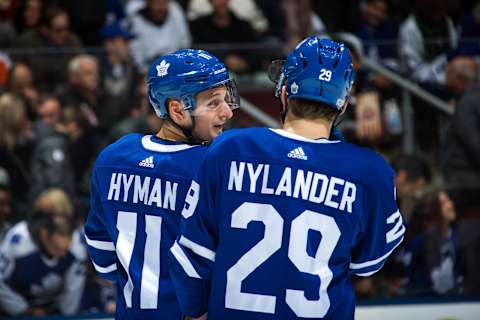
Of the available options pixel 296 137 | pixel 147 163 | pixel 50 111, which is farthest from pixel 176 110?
pixel 50 111

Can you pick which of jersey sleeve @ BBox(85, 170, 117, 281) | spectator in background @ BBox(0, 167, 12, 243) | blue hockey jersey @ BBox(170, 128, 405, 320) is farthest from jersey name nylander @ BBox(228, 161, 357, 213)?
spectator in background @ BBox(0, 167, 12, 243)

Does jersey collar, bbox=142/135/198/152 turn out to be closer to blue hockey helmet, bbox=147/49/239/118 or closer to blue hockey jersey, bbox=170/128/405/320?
blue hockey helmet, bbox=147/49/239/118

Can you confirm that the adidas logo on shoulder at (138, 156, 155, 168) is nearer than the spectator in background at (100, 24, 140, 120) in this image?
Yes

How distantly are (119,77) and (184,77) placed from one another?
10.7 feet

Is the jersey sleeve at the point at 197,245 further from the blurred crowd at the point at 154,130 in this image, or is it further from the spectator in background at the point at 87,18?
the spectator in background at the point at 87,18

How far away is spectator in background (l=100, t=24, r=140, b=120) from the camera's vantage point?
6.23 m

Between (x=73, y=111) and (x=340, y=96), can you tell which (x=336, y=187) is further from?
(x=73, y=111)

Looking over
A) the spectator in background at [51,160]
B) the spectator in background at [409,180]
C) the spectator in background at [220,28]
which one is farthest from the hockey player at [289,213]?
the spectator in background at [220,28]

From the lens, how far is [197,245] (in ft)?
9.11

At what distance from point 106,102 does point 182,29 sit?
172cm

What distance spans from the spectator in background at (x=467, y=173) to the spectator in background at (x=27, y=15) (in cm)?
332

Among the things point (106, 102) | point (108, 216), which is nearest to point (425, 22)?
point (106, 102)

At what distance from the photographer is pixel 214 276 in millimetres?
2783

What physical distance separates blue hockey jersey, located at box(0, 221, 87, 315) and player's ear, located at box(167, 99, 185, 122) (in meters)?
2.66
